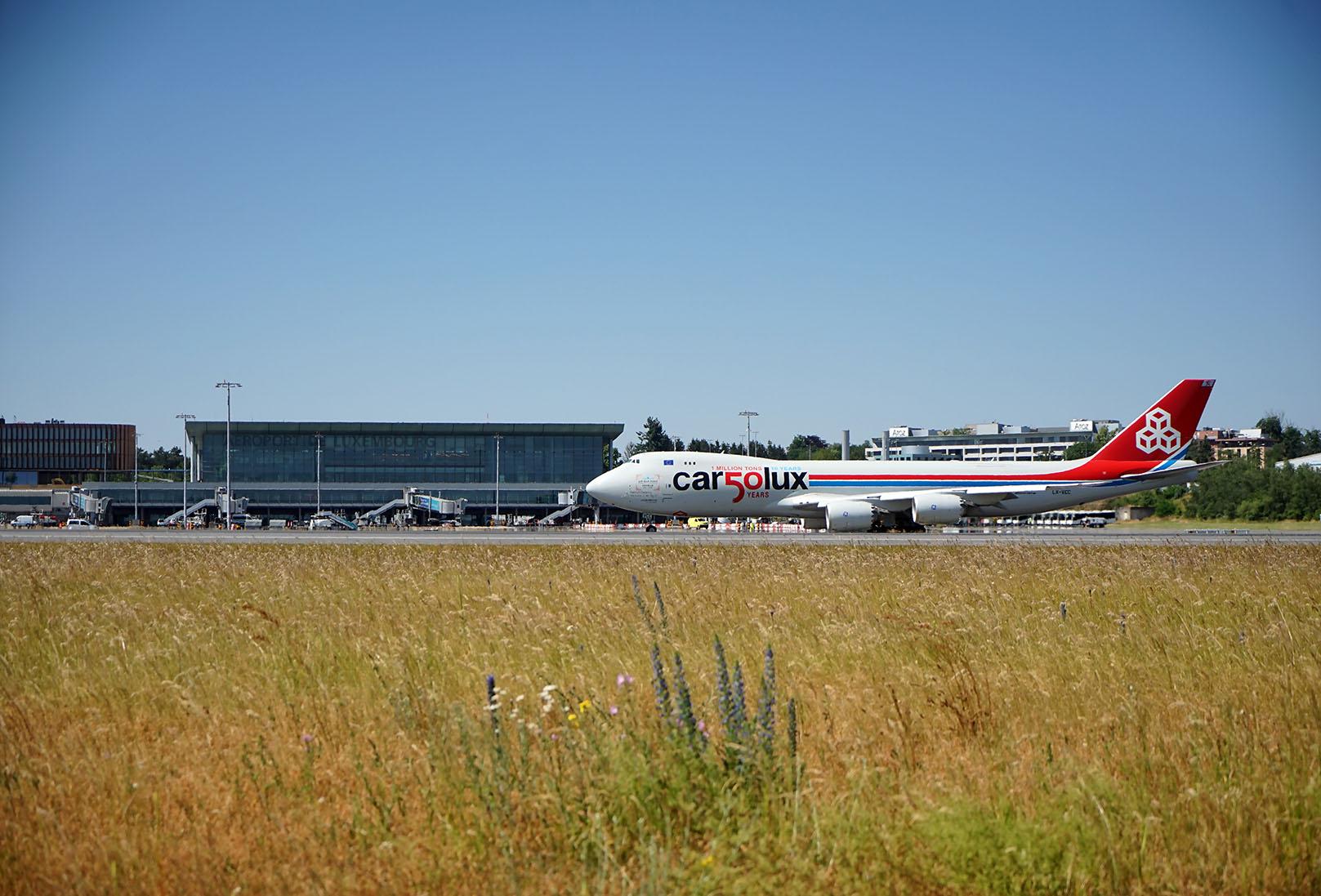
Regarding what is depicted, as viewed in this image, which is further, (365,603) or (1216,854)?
(365,603)

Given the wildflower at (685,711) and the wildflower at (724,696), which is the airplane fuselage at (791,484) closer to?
the wildflower at (724,696)

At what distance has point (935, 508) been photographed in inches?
1737

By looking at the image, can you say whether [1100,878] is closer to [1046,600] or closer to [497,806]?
[497,806]

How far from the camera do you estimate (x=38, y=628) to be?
9.41 meters

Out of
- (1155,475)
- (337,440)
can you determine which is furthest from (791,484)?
(337,440)

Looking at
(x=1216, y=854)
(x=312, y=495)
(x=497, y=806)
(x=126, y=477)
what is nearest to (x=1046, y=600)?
(x=1216, y=854)

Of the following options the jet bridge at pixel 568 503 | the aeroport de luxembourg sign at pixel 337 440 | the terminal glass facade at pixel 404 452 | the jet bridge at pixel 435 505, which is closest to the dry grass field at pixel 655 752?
the jet bridge at pixel 435 505

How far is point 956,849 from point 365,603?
792 centimetres

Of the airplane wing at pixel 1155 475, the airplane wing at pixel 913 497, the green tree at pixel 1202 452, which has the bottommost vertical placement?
the airplane wing at pixel 913 497

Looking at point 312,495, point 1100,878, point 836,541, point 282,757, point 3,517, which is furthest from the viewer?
point 312,495

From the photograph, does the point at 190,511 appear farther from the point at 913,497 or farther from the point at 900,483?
the point at 913,497

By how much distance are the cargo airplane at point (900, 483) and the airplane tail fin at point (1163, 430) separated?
39 mm

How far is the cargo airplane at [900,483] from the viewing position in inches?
1690

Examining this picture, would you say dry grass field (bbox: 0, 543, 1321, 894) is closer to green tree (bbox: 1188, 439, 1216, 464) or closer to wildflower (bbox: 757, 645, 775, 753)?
wildflower (bbox: 757, 645, 775, 753)
